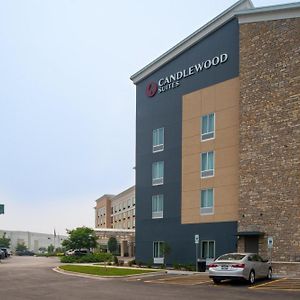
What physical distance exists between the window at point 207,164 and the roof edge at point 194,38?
8.98 meters

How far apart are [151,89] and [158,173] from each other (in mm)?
7437

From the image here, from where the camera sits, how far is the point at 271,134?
1369 inches

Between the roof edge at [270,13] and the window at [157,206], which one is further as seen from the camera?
the window at [157,206]

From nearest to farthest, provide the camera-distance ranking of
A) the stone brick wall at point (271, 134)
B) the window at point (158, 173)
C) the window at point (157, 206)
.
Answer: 1. the stone brick wall at point (271, 134)
2. the window at point (157, 206)
3. the window at point (158, 173)

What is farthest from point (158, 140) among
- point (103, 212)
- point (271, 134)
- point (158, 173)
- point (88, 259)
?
point (103, 212)

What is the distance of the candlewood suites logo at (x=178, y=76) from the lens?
130 ft

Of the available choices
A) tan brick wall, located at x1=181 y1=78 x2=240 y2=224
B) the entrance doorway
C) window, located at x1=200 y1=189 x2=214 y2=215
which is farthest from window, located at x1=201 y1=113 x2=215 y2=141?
the entrance doorway

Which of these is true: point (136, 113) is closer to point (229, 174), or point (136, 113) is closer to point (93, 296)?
point (229, 174)

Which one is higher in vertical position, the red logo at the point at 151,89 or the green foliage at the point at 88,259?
the red logo at the point at 151,89

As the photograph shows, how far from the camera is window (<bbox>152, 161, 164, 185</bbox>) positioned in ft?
147

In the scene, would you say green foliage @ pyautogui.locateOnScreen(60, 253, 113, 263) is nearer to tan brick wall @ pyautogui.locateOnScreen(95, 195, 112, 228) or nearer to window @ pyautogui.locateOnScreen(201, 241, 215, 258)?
window @ pyautogui.locateOnScreen(201, 241, 215, 258)

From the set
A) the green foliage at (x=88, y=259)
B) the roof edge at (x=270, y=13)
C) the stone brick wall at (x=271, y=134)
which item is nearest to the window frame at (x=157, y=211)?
the stone brick wall at (x=271, y=134)

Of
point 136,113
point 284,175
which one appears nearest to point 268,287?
point 284,175

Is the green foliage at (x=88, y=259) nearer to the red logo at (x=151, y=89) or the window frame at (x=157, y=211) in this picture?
the window frame at (x=157, y=211)
